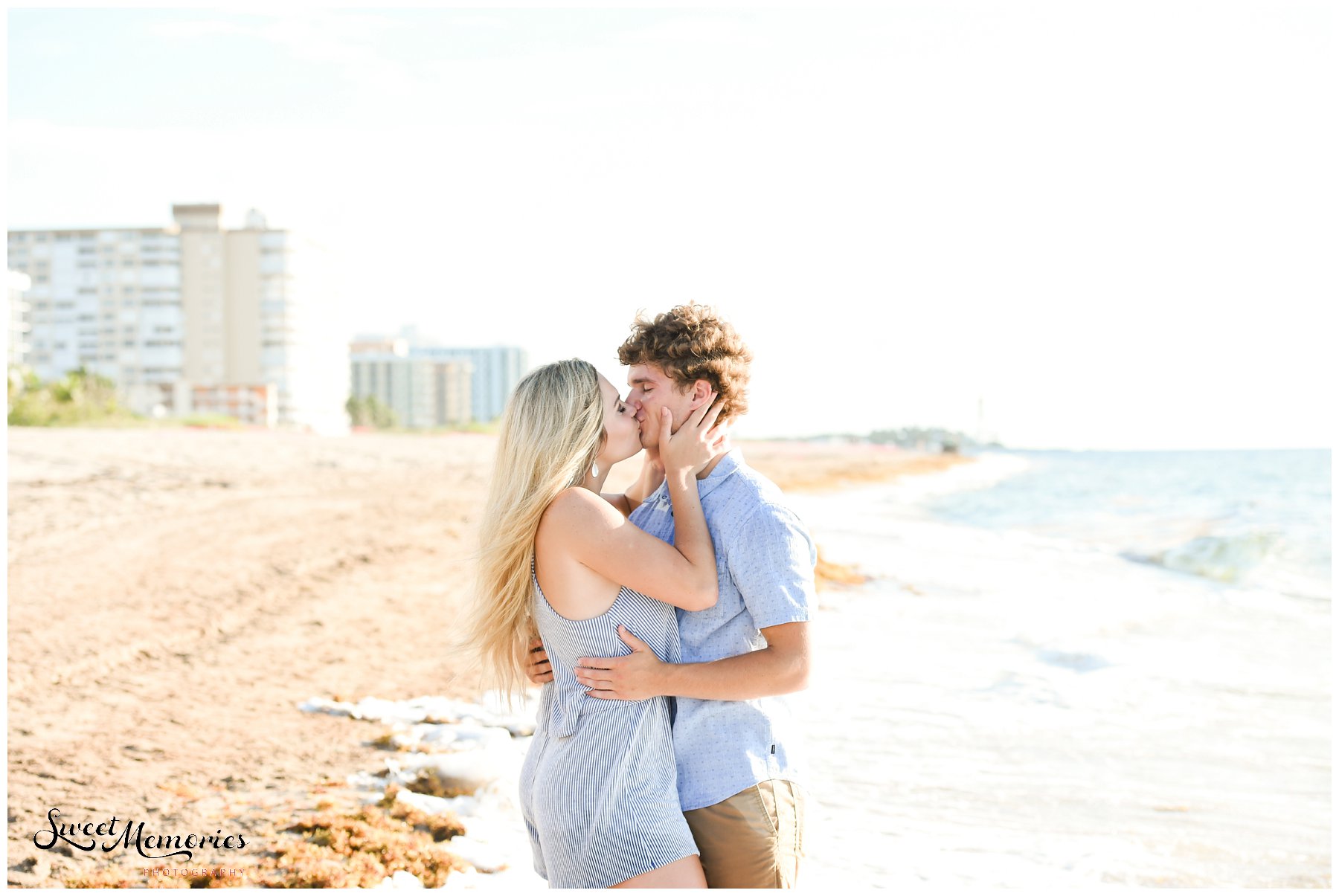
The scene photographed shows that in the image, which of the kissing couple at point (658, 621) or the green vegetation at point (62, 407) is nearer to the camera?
the kissing couple at point (658, 621)

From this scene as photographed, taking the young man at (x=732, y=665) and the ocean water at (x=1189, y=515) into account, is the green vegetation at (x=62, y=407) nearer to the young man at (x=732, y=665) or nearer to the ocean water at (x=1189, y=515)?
the ocean water at (x=1189, y=515)

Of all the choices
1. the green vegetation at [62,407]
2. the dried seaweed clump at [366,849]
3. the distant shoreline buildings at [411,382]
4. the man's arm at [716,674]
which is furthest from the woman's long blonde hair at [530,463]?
the distant shoreline buildings at [411,382]

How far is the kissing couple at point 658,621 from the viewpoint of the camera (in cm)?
209

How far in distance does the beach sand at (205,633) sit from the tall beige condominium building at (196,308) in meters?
68.4

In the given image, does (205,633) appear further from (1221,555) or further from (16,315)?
(16,315)

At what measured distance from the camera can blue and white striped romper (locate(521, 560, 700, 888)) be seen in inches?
81.4

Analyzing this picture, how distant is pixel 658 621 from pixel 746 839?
47 cm

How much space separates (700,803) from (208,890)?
2.15 meters

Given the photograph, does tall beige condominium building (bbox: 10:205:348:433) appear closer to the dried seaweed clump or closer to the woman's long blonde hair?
the dried seaweed clump

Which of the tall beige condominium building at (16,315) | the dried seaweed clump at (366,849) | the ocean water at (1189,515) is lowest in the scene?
the ocean water at (1189,515)

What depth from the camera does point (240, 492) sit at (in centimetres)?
1427

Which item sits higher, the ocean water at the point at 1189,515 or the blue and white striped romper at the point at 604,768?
the blue and white striped romper at the point at 604,768

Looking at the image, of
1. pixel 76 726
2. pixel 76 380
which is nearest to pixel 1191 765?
pixel 76 726

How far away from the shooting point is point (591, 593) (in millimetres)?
2162
